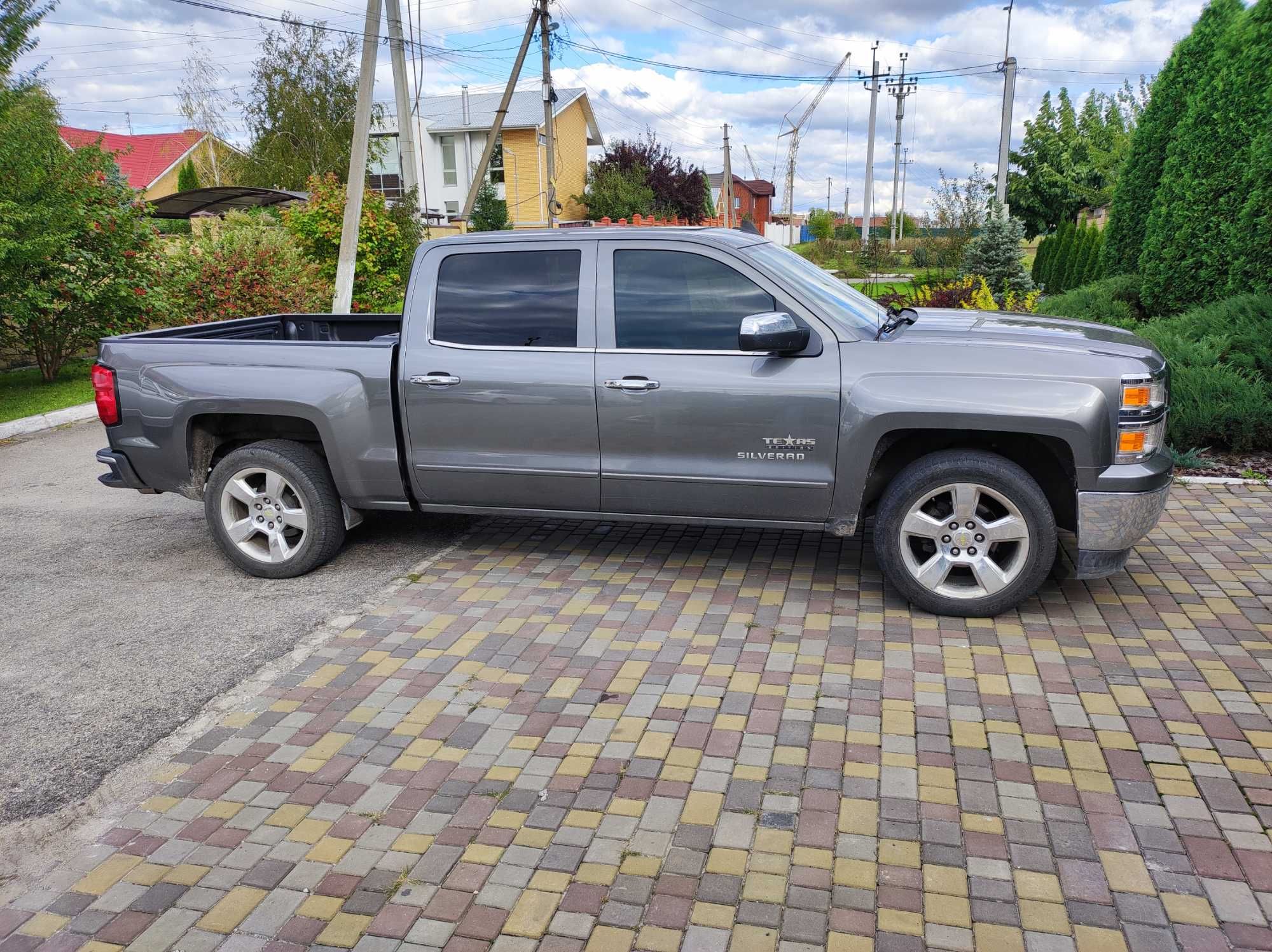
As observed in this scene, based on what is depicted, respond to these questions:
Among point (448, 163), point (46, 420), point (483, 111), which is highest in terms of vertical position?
point (483, 111)

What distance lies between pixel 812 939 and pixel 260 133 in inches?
1749

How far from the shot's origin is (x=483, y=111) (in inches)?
2099

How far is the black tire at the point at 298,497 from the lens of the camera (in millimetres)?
5734

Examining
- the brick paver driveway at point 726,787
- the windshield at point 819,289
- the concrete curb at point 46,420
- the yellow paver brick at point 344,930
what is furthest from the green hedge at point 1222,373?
the concrete curb at point 46,420

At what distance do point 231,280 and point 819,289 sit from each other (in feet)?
37.8

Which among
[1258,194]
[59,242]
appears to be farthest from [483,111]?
[1258,194]

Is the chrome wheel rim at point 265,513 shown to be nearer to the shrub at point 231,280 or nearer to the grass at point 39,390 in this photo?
the grass at point 39,390

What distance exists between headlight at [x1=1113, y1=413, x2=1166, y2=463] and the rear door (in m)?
2.55

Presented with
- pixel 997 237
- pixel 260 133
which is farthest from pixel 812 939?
→ pixel 260 133

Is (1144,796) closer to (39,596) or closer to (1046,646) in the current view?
(1046,646)

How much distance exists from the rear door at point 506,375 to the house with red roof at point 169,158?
158 ft

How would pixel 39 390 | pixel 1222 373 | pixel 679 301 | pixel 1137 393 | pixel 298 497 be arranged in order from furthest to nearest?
pixel 39 390 → pixel 1222 373 → pixel 298 497 → pixel 679 301 → pixel 1137 393

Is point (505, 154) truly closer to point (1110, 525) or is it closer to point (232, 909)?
point (1110, 525)

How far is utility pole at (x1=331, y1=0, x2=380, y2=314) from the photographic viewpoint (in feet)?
46.7
